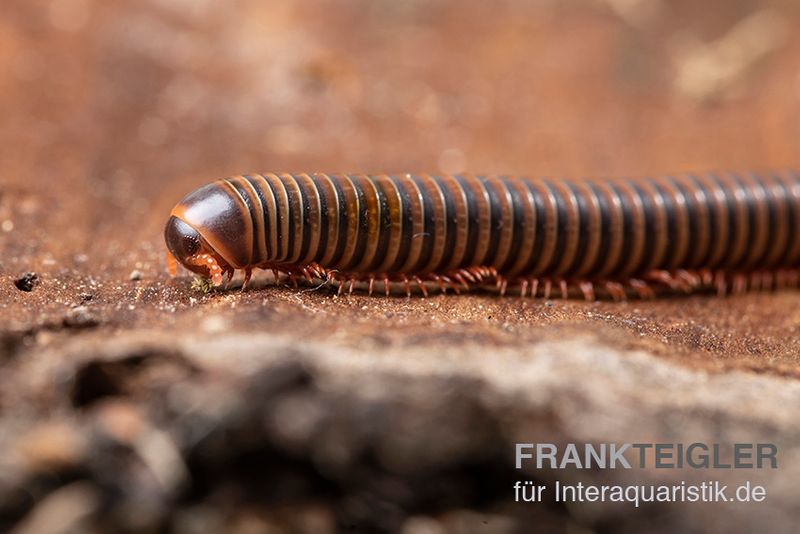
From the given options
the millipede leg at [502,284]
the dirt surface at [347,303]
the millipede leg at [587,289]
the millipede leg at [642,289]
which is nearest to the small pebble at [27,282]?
the dirt surface at [347,303]

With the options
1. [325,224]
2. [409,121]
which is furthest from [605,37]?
[325,224]

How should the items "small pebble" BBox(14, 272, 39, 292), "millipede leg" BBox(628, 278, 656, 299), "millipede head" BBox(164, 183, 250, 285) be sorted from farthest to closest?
"millipede leg" BBox(628, 278, 656, 299) → "millipede head" BBox(164, 183, 250, 285) → "small pebble" BBox(14, 272, 39, 292)

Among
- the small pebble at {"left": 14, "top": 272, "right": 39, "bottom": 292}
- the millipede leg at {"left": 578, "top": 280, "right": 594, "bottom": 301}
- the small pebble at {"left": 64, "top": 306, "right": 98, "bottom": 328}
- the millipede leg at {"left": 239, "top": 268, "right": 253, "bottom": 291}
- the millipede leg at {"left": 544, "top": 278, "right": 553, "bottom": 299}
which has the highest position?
the small pebble at {"left": 64, "top": 306, "right": 98, "bottom": 328}

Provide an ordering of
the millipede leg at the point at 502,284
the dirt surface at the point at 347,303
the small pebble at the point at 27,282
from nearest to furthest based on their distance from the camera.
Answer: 1. the dirt surface at the point at 347,303
2. the small pebble at the point at 27,282
3. the millipede leg at the point at 502,284

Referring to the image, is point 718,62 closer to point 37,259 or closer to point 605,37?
point 605,37

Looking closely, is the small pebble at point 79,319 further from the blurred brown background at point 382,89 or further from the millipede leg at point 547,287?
the millipede leg at point 547,287

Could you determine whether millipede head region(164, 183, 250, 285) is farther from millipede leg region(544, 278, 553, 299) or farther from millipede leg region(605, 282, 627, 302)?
millipede leg region(605, 282, 627, 302)

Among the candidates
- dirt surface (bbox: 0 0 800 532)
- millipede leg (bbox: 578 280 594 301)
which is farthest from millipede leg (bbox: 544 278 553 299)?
dirt surface (bbox: 0 0 800 532)
